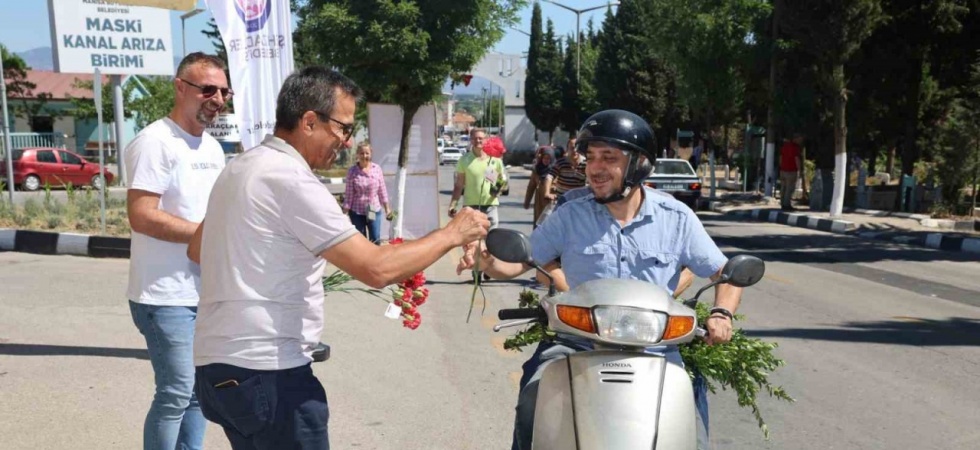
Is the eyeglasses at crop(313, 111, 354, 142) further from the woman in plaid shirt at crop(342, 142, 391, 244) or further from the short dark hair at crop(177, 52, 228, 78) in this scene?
the woman in plaid shirt at crop(342, 142, 391, 244)

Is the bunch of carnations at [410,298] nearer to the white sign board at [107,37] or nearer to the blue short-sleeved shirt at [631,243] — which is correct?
the blue short-sleeved shirt at [631,243]

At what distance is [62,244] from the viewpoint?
13.7 meters

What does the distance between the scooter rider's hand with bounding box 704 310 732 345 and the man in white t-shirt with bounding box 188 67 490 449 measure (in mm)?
923

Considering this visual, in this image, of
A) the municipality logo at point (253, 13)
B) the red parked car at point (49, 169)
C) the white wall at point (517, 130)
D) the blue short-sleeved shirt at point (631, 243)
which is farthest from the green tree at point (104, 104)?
the white wall at point (517, 130)

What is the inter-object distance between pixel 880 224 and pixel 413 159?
10.7 m

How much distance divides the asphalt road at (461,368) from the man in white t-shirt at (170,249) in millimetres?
1549

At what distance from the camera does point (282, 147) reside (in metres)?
2.87

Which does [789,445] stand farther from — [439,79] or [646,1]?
[646,1]

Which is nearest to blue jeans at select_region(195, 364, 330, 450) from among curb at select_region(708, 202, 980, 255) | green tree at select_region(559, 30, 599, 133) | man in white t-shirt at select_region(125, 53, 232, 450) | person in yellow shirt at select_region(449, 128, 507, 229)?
man in white t-shirt at select_region(125, 53, 232, 450)

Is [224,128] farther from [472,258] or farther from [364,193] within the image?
[472,258]

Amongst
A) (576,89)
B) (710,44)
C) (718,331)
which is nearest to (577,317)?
(718,331)

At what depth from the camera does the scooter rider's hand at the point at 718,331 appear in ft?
10.3

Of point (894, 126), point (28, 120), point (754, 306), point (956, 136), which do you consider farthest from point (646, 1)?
point (28, 120)

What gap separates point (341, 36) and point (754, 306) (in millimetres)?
7538
